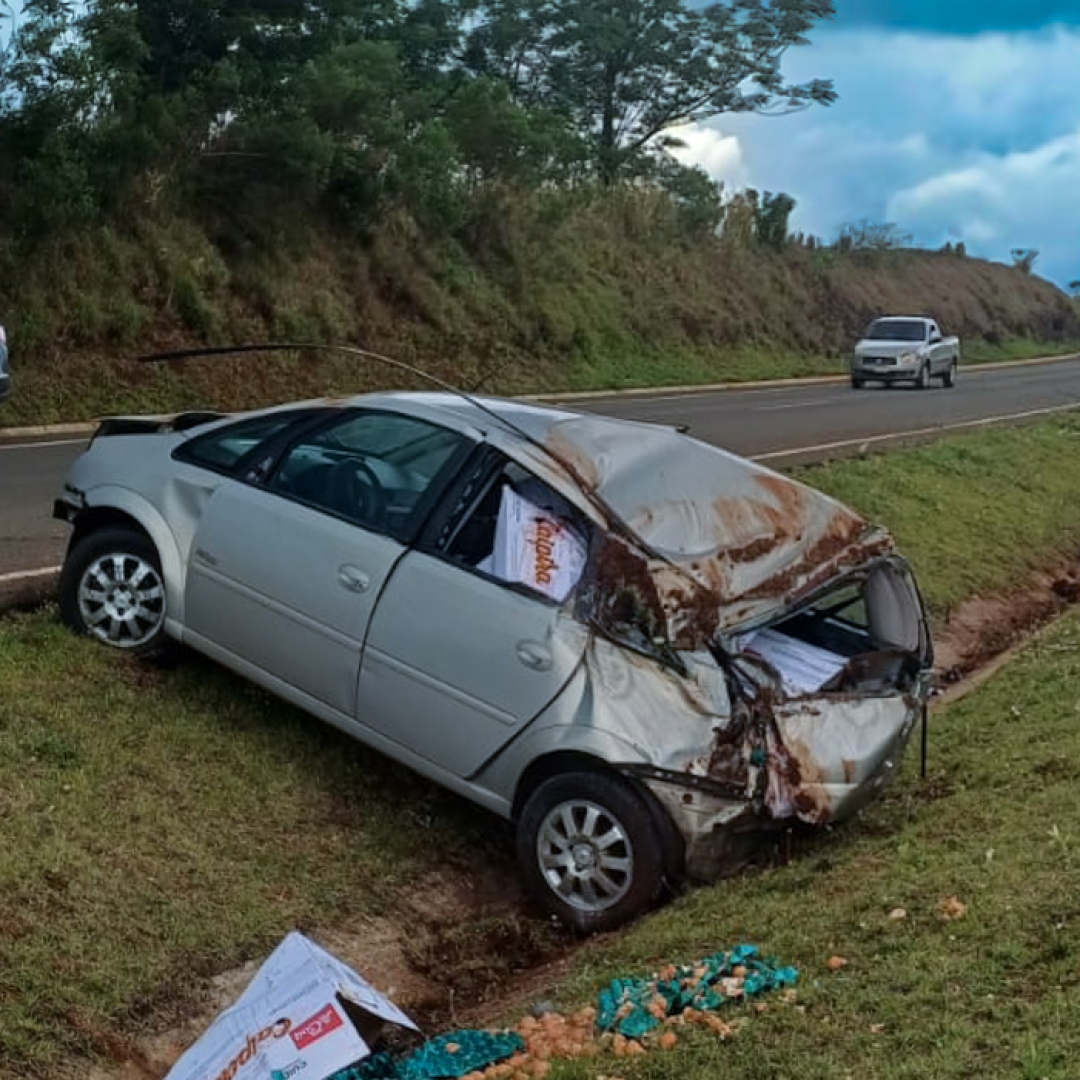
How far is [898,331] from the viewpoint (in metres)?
35.5

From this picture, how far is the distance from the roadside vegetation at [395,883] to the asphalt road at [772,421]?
2160 mm

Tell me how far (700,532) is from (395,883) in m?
1.86

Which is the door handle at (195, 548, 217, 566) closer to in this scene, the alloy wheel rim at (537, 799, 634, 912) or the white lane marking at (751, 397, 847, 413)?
the alloy wheel rim at (537, 799, 634, 912)

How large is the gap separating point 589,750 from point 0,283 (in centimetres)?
1591

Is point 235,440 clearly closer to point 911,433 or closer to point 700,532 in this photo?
point 700,532

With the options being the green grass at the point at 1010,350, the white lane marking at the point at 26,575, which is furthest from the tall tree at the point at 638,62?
the white lane marking at the point at 26,575

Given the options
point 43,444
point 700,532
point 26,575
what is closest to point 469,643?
point 700,532

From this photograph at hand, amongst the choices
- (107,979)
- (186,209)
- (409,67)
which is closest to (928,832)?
(107,979)

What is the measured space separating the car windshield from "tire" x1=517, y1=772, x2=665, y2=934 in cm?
3146

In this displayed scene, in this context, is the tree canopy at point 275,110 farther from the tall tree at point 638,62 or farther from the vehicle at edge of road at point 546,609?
the vehicle at edge of road at point 546,609

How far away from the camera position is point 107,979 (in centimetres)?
457

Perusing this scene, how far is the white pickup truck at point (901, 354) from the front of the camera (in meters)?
34.3

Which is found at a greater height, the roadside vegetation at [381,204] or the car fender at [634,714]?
the roadside vegetation at [381,204]

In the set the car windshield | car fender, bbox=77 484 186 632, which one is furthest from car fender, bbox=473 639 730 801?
the car windshield
